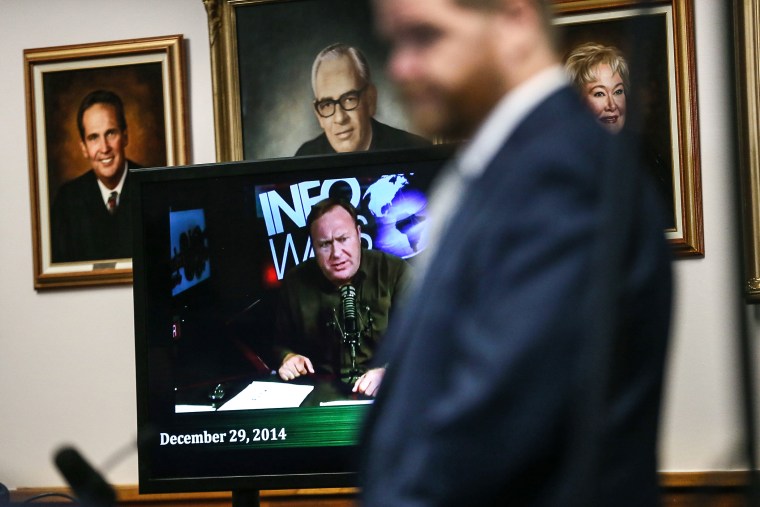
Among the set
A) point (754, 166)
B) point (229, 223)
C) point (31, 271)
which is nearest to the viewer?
point (229, 223)

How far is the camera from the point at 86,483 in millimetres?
1045

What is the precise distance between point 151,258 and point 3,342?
134 centimetres

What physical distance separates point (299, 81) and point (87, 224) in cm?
87

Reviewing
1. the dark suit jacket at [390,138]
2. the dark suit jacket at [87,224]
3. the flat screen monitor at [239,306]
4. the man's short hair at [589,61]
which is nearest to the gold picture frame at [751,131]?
the man's short hair at [589,61]

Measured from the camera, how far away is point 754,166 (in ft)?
8.86

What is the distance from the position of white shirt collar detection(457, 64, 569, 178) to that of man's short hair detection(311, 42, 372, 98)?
2165 millimetres

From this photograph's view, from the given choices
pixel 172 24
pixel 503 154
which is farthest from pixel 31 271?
pixel 503 154

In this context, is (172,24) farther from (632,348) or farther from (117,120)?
(632,348)

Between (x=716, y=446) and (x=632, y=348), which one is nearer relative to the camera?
(x=632, y=348)

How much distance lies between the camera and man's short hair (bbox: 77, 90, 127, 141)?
3.15m

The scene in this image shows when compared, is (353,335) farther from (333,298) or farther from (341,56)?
(341,56)

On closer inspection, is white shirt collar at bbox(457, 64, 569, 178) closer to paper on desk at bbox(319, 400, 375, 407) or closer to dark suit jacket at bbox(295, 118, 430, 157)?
paper on desk at bbox(319, 400, 375, 407)

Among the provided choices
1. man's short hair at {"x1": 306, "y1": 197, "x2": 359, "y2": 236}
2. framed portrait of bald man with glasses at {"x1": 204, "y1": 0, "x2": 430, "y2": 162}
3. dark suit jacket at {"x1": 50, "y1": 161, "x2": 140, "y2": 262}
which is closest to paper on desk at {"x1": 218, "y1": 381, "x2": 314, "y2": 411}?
man's short hair at {"x1": 306, "y1": 197, "x2": 359, "y2": 236}

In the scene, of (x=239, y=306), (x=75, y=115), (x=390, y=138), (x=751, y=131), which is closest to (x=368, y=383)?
(x=239, y=306)
